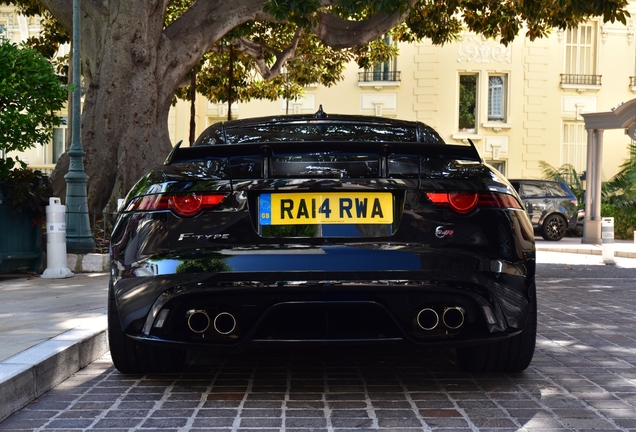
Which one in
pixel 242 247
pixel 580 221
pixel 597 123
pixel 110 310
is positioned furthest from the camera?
pixel 580 221

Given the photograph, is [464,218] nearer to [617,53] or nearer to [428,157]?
[428,157]

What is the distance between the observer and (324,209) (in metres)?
3.73

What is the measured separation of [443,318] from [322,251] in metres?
0.64

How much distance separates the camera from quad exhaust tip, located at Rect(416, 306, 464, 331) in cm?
380

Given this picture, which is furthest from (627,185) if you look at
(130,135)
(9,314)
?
(9,314)

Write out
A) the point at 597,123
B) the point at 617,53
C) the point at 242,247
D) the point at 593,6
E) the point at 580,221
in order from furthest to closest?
the point at 617,53, the point at 580,221, the point at 597,123, the point at 593,6, the point at 242,247

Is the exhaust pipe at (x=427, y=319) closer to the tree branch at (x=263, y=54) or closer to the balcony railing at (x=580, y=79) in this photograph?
the tree branch at (x=263, y=54)

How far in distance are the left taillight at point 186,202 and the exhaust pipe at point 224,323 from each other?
0.49 m

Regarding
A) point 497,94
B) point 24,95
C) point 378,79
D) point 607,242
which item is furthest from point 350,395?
point 497,94

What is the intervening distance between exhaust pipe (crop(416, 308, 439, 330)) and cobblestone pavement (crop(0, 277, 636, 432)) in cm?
37

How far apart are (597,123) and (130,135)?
11842 millimetres

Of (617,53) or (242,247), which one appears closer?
(242,247)

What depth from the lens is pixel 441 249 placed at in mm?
3746

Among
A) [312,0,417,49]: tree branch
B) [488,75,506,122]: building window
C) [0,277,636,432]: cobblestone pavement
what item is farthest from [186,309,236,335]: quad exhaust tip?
[488,75,506,122]: building window
